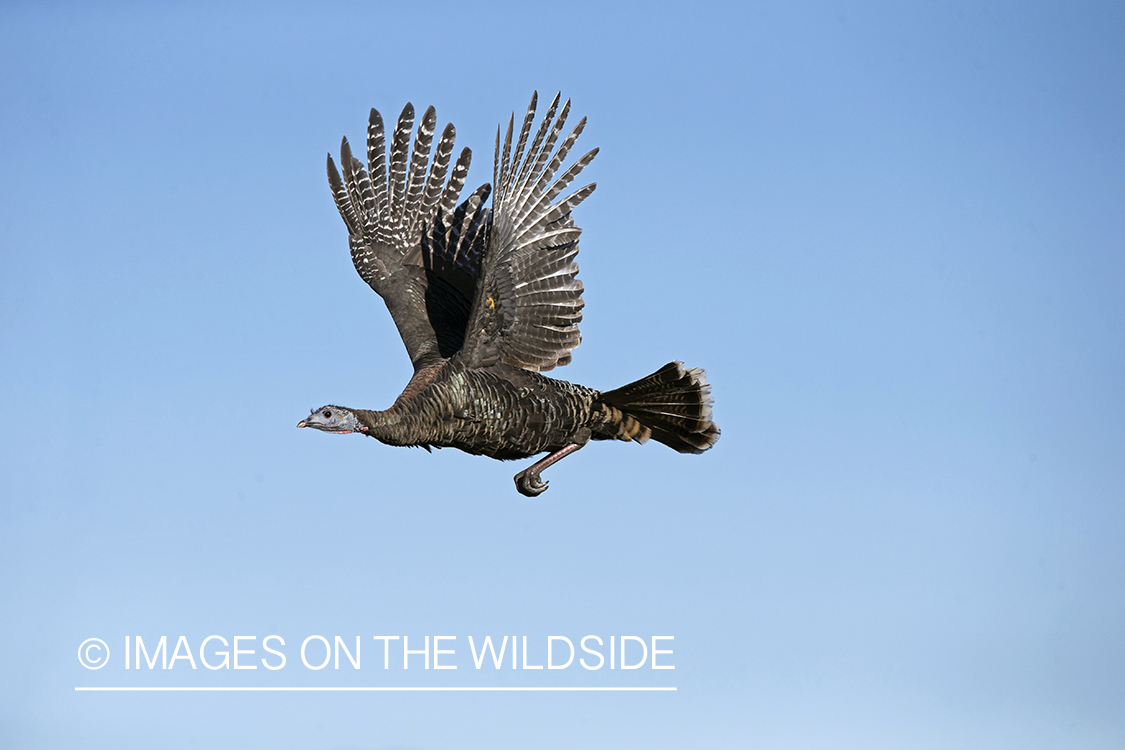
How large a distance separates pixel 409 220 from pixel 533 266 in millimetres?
2816

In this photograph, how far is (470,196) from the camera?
14.8 metres

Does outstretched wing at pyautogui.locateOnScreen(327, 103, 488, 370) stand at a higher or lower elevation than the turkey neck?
higher

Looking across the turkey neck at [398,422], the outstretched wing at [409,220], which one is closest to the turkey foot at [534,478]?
the turkey neck at [398,422]

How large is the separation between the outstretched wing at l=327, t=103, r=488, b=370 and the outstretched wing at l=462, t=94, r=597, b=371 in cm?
144

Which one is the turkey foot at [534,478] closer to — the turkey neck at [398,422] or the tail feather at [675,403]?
the tail feather at [675,403]

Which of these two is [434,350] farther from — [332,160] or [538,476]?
[332,160]

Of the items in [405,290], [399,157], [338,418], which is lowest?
[338,418]

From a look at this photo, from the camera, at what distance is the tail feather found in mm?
13055

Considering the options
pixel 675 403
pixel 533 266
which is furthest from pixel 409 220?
pixel 675 403

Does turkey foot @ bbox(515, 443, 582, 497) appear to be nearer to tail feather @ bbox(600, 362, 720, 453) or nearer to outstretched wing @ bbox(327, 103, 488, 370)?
tail feather @ bbox(600, 362, 720, 453)

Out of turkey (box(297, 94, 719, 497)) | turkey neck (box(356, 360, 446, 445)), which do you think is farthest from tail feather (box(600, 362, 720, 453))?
turkey neck (box(356, 360, 446, 445))

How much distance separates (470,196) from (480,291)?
103 inches

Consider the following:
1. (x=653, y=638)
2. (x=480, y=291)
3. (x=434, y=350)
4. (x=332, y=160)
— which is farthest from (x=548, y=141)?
(x=653, y=638)

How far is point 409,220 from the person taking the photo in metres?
15.2
